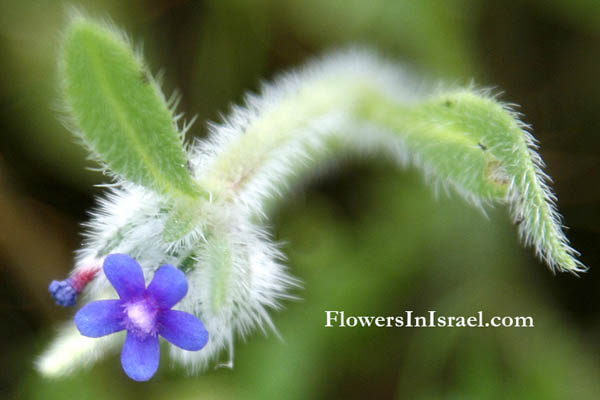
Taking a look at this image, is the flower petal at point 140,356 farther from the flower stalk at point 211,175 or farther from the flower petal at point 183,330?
the flower stalk at point 211,175

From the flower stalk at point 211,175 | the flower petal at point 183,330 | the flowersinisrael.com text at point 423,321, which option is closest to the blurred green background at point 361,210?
the flowersinisrael.com text at point 423,321

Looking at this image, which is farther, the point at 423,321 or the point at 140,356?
the point at 423,321

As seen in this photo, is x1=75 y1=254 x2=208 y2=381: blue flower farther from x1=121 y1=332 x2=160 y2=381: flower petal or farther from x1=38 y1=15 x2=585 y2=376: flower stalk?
x1=38 y1=15 x2=585 y2=376: flower stalk

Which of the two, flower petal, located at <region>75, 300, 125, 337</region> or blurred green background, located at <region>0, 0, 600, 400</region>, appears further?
blurred green background, located at <region>0, 0, 600, 400</region>

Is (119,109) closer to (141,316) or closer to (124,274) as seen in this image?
(124,274)

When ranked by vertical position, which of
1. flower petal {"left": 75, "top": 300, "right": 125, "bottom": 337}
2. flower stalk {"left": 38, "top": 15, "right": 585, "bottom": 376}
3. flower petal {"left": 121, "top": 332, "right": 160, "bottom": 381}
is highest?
flower stalk {"left": 38, "top": 15, "right": 585, "bottom": 376}

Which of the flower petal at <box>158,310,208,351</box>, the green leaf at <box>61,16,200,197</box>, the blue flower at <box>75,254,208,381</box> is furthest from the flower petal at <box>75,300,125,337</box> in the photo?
the green leaf at <box>61,16,200,197</box>

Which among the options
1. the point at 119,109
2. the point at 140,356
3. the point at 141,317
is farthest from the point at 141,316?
the point at 119,109
